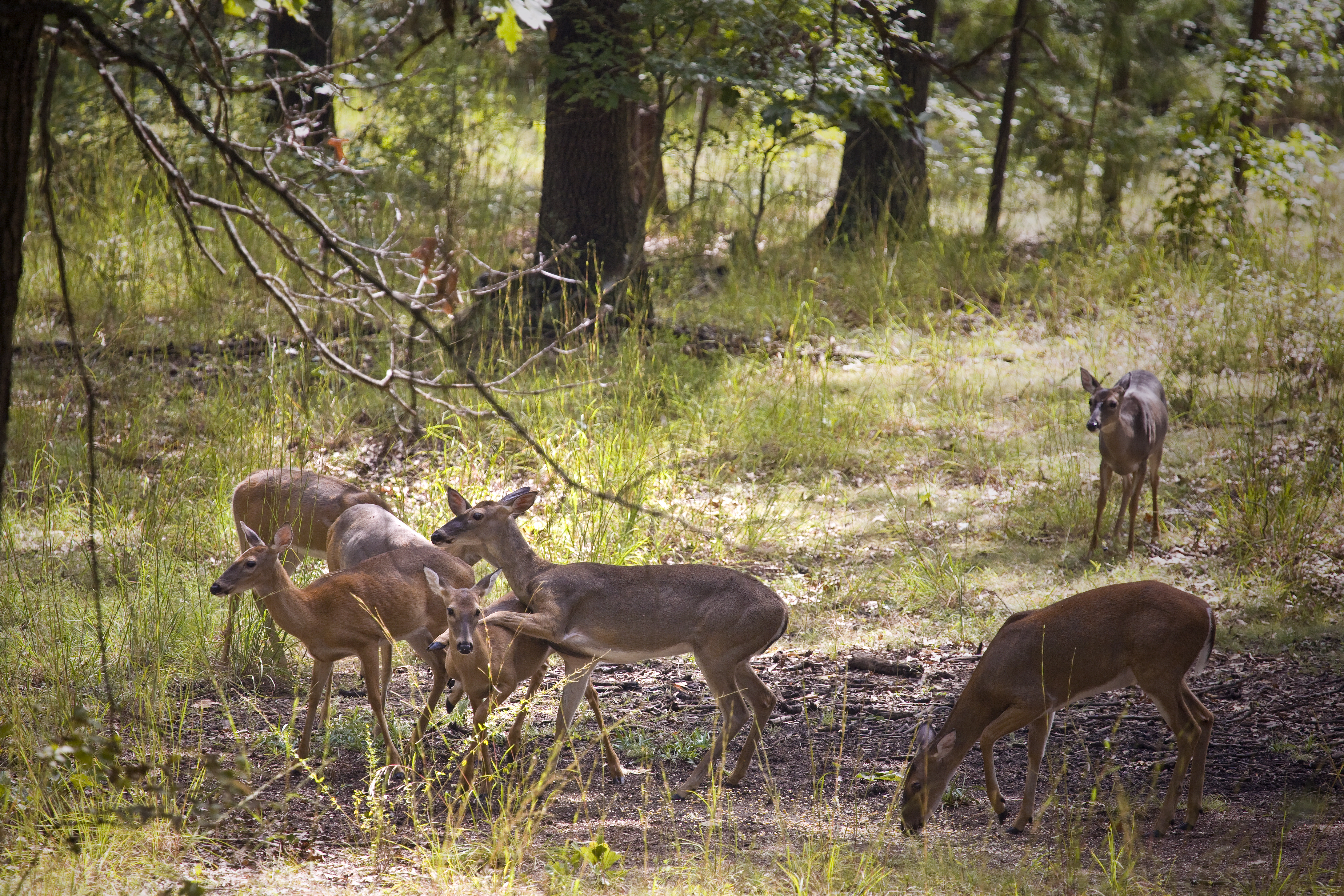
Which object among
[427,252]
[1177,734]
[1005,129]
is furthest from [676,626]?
[1005,129]

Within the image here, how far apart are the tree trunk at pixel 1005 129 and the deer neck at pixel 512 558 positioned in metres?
8.53

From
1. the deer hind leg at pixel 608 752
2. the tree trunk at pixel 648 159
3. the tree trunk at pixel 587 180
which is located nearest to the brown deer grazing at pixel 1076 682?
the deer hind leg at pixel 608 752

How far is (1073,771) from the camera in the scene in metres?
4.88

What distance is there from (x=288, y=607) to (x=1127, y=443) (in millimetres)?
4941

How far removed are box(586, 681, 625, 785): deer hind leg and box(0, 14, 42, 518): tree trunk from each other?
2531 mm

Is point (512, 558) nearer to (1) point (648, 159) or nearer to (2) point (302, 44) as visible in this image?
(1) point (648, 159)

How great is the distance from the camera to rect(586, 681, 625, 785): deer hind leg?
4.82 meters

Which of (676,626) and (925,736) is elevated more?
(676,626)

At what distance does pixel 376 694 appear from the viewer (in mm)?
4754

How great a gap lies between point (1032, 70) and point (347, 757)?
15.0 meters

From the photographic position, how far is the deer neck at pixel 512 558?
5477mm

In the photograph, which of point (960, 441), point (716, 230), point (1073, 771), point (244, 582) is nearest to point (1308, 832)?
point (1073, 771)

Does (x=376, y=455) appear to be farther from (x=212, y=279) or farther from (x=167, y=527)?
(x=212, y=279)

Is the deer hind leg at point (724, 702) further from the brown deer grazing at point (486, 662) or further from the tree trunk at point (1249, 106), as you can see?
the tree trunk at point (1249, 106)
